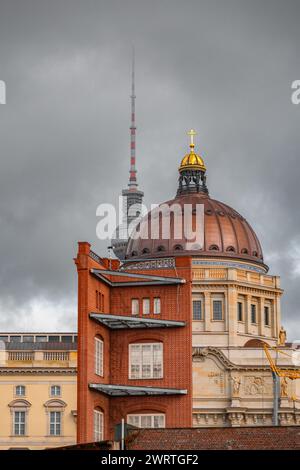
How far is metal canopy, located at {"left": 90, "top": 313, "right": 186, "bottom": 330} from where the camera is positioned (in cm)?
8319

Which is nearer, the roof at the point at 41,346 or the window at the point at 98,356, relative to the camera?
the window at the point at 98,356

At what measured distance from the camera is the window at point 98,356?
274 feet

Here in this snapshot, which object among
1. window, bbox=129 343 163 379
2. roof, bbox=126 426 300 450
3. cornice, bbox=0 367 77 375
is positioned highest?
cornice, bbox=0 367 77 375

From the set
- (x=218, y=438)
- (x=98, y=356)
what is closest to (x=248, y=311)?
(x=98, y=356)

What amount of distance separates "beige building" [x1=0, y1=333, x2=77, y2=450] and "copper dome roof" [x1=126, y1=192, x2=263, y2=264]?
30305 mm

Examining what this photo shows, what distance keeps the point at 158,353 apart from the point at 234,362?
229 feet

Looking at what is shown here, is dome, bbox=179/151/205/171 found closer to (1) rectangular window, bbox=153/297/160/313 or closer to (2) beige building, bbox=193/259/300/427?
(2) beige building, bbox=193/259/300/427

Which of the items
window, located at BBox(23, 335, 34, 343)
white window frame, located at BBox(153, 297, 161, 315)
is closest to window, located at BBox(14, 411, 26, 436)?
window, located at BBox(23, 335, 34, 343)

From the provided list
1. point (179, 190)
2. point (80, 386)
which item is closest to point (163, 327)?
point (80, 386)

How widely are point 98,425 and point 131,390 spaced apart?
2.57 metres

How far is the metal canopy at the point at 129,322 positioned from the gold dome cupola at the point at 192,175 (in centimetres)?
9529

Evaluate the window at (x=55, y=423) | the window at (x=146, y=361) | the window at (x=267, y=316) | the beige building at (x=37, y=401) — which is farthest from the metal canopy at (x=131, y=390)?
the window at (x=267, y=316)

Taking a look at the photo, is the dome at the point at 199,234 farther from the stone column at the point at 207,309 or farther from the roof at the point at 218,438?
the roof at the point at 218,438
